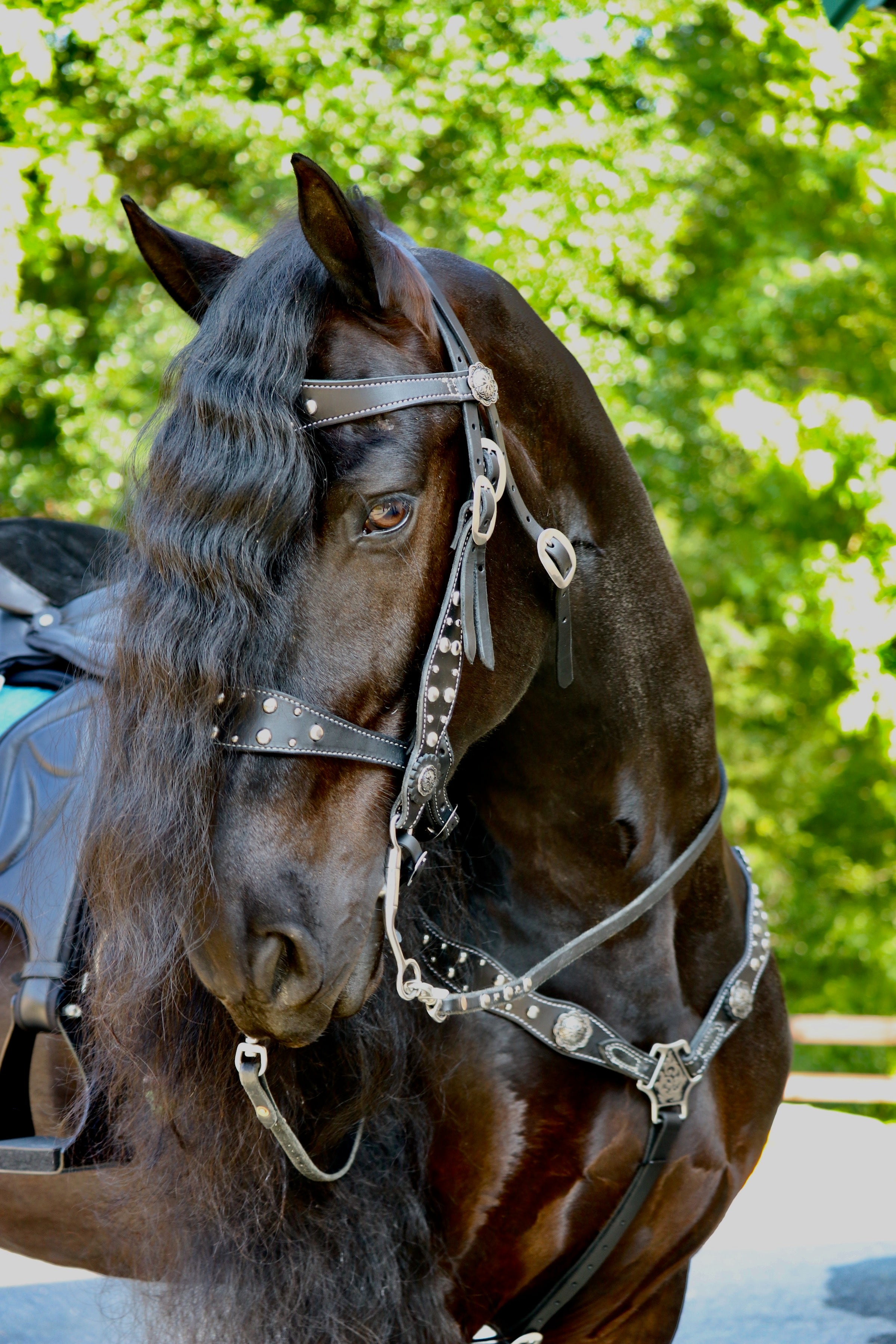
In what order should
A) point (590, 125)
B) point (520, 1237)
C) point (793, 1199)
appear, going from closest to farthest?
point (520, 1237)
point (793, 1199)
point (590, 125)

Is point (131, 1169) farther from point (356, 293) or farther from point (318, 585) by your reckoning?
point (356, 293)

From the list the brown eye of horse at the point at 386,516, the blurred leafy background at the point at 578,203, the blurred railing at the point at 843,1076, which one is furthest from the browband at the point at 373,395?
the blurred railing at the point at 843,1076

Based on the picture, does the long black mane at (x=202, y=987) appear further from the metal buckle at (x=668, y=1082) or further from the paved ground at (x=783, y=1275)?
the paved ground at (x=783, y=1275)

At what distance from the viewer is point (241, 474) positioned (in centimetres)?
127

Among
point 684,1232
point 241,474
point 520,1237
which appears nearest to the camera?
point 241,474

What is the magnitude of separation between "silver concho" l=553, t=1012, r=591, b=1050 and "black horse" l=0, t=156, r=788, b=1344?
1 centimetres

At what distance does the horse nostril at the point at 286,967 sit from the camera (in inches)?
49.4

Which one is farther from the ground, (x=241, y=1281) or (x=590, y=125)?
(x=590, y=125)

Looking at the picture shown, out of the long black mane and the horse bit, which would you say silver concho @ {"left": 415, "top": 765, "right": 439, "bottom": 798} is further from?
the long black mane

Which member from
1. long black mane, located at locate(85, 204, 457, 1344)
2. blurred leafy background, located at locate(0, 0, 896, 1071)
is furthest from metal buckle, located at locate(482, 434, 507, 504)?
blurred leafy background, located at locate(0, 0, 896, 1071)

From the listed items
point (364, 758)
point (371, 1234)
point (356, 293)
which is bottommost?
point (371, 1234)

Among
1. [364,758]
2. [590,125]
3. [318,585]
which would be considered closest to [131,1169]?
[364,758]

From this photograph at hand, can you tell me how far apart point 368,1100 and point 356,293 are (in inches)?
42.2

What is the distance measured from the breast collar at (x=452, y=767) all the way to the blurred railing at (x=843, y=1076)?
18.1ft
